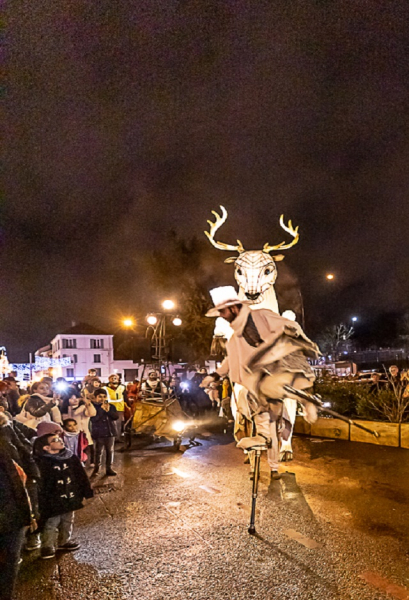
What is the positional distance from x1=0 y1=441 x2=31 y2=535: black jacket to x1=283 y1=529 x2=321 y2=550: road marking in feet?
8.72

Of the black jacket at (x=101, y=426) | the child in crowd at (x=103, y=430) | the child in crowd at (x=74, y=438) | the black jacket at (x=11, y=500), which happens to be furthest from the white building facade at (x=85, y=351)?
the black jacket at (x=11, y=500)

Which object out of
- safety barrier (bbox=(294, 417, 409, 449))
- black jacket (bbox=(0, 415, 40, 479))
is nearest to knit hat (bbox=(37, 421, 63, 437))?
black jacket (bbox=(0, 415, 40, 479))

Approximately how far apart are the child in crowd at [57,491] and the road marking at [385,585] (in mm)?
2769

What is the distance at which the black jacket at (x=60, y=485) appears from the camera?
15.0 feet

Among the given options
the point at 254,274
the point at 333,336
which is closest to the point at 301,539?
the point at 254,274

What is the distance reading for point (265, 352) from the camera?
4746mm

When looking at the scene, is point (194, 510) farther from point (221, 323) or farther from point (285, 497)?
point (221, 323)

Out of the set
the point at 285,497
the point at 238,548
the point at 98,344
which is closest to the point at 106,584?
the point at 238,548

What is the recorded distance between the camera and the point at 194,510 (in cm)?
584

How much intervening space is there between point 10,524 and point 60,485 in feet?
3.55

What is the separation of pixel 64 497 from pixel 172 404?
5.78m

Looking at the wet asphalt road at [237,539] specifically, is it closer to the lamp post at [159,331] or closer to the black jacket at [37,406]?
the black jacket at [37,406]

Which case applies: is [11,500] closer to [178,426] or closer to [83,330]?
[178,426]

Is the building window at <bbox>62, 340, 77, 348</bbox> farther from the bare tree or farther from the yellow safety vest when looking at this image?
the yellow safety vest
